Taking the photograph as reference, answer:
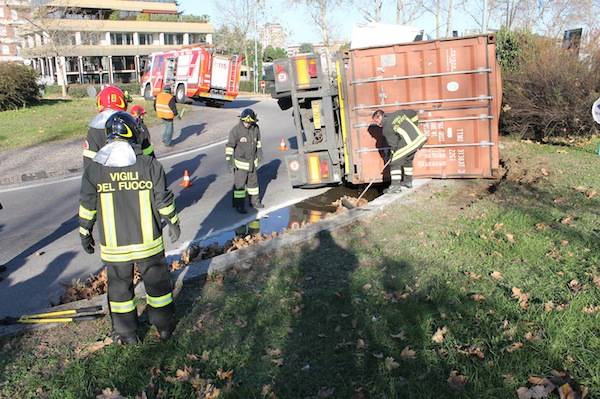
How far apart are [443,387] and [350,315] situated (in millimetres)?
1181

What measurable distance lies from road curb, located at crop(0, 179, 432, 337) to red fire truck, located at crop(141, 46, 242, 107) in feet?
63.9

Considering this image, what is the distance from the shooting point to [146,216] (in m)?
4.13

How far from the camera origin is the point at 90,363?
3.99 meters

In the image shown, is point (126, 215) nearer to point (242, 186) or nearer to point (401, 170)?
point (242, 186)

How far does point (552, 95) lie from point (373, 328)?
10711 mm

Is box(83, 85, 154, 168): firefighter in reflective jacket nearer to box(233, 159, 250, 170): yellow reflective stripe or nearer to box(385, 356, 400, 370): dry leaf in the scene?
box(233, 159, 250, 170): yellow reflective stripe

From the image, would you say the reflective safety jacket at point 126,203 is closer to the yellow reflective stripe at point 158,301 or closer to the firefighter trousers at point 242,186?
the yellow reflective stripe at point 158,301

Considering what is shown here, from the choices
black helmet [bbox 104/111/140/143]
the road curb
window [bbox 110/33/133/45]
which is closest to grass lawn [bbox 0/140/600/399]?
the road curb

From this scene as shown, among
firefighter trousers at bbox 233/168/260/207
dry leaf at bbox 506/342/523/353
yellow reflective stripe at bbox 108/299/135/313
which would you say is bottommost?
dry leaf at bbox 506/342/523/353

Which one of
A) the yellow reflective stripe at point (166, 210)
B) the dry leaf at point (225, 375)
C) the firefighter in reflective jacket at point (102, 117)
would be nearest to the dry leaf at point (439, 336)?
the dry leaf at point (225, 375)

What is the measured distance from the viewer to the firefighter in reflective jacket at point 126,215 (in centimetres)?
405

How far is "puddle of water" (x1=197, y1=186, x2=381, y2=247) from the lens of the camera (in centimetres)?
768

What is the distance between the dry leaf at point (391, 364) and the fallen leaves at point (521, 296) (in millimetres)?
1313

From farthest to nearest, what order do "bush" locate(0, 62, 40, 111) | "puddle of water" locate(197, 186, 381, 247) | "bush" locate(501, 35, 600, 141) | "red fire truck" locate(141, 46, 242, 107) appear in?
1. "red fire truck" locate(141, 46, 242, 107)
2. "bush" locate(0, 62, 40, 111)
3. "bush" locate(501, 35, 600, 141)
4. "puddle of water" locate(197, 186, 381, 247)
